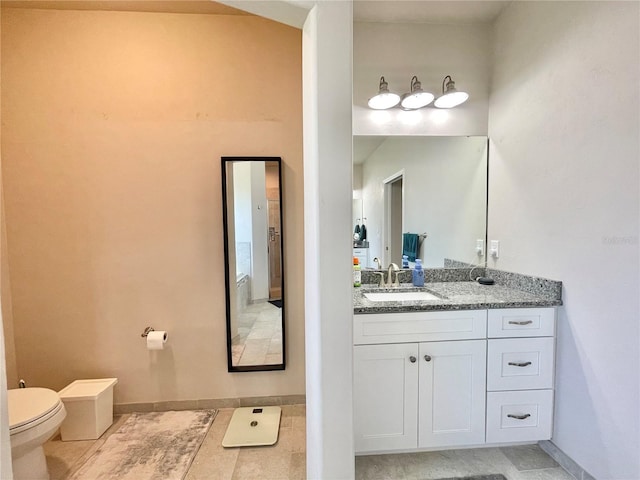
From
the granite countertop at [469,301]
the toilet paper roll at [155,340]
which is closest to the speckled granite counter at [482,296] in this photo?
the granite countertop at [469,301]

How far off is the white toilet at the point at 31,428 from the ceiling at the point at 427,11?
9.41 ft

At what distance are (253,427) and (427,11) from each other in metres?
2.97

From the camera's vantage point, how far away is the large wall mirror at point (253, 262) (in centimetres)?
197

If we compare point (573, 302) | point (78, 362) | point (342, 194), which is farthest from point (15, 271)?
point (573, 302)

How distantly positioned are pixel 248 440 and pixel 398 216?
6.01 feet

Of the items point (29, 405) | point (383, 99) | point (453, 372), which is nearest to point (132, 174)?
point (29, 405)

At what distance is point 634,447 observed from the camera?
121cm

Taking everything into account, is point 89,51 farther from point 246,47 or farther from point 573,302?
point 573,302

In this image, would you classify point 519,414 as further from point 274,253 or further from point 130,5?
point 130,5

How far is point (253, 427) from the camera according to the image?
1826 mm

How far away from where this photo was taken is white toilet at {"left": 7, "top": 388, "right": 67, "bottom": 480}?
129 centimetres

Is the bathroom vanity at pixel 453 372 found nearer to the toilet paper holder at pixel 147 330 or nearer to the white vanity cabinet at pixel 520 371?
the white vanity cabinet at pixel 520 371

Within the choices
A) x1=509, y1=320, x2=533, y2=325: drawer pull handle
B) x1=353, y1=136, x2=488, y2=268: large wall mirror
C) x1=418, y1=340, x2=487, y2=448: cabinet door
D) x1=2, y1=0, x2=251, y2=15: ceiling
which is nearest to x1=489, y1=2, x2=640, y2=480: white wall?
x1=509, y1=320, x2=533, y2=325: drawer pull handle

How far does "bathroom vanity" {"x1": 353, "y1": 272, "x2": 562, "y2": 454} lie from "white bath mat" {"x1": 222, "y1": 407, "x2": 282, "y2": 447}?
60 cm
